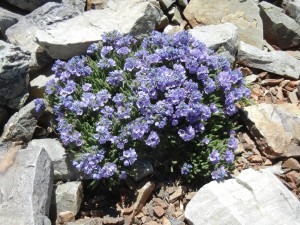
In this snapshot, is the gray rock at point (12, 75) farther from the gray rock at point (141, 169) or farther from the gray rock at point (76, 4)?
the gray rock at point (141, 169)

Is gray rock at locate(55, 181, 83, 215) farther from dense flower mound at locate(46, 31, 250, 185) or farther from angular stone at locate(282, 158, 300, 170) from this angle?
angular stone at locate(282, 158, 300, 170)

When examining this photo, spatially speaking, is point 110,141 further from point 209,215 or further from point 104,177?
point 209,215

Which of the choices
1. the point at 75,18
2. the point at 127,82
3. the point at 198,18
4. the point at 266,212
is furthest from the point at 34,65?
the point at 266,212

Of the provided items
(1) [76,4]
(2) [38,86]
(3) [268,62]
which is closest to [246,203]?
(3) [268,62]

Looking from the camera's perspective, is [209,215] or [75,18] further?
[75,18]

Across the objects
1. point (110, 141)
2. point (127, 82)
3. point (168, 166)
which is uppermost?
point (127, 82)

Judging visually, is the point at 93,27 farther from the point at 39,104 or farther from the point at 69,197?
the point at 69,197

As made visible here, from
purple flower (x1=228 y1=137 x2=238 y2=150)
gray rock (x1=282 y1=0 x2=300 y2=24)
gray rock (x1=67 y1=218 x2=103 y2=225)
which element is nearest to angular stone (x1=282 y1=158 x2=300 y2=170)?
purple flower (x1=228 y1=137 x2=238 y2=150)
